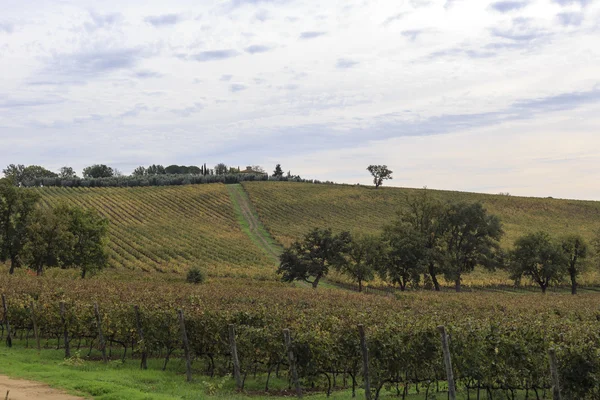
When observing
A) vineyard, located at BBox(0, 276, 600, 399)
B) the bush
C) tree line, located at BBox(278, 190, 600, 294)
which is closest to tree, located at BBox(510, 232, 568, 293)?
tree line, located at BBox(278, 190, 600, 294)

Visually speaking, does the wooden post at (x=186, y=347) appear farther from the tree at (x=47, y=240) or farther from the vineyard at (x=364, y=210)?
the vineyard at (x=364, y=210)

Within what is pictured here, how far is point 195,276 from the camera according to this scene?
170 ft

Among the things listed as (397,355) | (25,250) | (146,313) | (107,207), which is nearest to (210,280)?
Answer: (25,250)

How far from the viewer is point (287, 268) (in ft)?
168

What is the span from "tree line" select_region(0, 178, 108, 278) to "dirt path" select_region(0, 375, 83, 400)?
1358 inches

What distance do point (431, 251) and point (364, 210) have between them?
5786 centimetres

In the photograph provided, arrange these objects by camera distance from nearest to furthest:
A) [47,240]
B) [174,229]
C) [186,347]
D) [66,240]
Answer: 1. [186,347]
2. [47,240]
3. [66,240]
4. [174,229]

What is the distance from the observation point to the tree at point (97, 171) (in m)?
188

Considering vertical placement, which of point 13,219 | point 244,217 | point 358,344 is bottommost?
point 358,344

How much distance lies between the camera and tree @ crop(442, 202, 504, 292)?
188 ft

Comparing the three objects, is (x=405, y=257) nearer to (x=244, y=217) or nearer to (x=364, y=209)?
(x=244, y=217)

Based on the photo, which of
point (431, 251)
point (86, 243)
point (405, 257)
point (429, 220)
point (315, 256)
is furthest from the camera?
point (429, 220)

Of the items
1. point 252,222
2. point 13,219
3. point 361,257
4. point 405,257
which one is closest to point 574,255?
point 405,257

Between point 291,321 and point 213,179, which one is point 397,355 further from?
point 213,179
